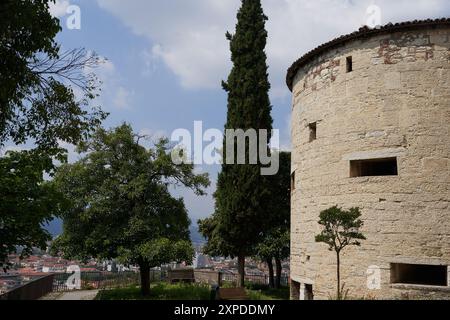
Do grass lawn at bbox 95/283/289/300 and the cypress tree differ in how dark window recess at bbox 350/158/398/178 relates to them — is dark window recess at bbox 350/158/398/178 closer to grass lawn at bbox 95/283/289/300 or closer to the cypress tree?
the cypress tree

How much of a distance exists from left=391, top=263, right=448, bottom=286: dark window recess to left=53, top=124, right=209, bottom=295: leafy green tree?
8707 millimetres

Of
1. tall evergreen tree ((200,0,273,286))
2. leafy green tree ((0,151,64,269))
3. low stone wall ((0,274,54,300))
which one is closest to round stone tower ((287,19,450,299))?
tall evergreen tree ((200,0,273,286))

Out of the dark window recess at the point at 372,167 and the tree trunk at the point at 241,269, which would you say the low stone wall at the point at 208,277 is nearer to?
the tree trunk at the point at 241,269

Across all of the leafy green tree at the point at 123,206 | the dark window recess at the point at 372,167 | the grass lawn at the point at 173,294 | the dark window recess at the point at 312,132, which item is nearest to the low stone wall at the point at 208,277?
the grass lawn at the point at 173,294

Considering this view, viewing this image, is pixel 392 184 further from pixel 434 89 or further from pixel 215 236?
pixel 215 236

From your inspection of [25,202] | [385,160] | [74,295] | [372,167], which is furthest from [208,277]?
[25,202]

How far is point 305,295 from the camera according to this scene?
13688 millimetres

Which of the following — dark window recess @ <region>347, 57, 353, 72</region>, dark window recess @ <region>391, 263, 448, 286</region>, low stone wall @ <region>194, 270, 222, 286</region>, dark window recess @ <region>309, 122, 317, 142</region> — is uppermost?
dark window recess @ <region>347, 57, 353, 72</region>

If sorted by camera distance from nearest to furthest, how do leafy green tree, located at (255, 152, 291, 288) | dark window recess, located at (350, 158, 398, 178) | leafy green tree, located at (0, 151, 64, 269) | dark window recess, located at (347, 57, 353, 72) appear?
leafy green tree, located at (0, 151, 64, 269) < dark window recess, located at (350, 158, 398, 178) < dark window recess, located at (347, 57, 353, 72) < leafy green tree, located at (255, 152, 291, 288)

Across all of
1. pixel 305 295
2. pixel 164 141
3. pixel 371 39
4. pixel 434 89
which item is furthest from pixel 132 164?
pixel 434 89

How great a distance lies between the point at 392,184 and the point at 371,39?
435 centimetres

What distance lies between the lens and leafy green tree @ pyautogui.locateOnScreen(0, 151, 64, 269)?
8438 millimetres

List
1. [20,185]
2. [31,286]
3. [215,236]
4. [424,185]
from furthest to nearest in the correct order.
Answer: [215,236] < [31,286] < [424,185] < [20,185]

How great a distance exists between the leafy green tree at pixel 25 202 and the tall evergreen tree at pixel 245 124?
11.5m
